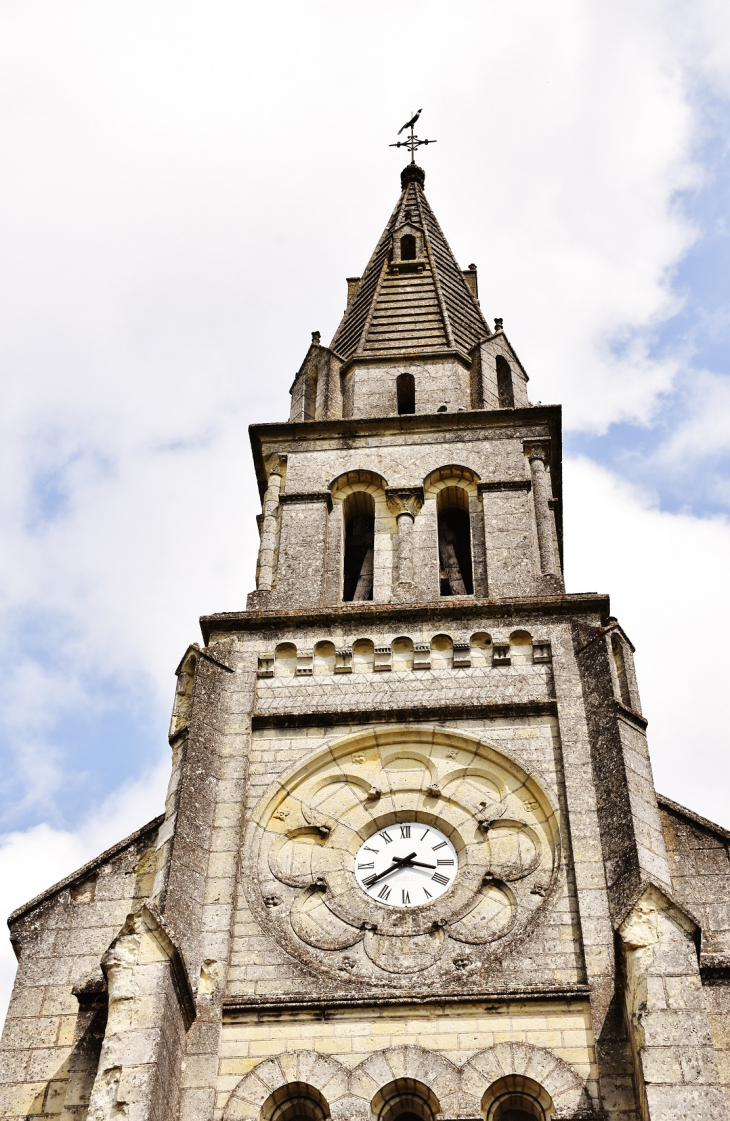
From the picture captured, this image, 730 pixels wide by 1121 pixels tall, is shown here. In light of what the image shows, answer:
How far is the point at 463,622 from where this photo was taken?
55.2 ft

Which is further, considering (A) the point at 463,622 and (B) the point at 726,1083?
(A) the point at 463,622

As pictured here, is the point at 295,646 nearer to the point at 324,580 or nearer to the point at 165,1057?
the point at 324,580

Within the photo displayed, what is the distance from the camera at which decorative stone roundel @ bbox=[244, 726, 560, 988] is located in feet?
45.1

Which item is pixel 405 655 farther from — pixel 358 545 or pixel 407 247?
pixel 407 247

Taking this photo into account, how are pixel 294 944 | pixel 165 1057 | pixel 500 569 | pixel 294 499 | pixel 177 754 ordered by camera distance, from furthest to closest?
pixel 294 499 < pixel 500 569 < pixel 177 754 < pixel 294 944 < pixel 165 1057

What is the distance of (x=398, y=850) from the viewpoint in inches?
582

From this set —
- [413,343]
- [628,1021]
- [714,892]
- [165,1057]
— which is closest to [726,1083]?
[628,1021]

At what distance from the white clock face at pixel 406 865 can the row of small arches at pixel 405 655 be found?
7.00 feet

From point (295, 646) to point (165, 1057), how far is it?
224 inches

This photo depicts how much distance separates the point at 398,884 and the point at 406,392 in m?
10.1

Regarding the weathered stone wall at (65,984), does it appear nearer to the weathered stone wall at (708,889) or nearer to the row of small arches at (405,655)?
the row of small arches at (405,655)

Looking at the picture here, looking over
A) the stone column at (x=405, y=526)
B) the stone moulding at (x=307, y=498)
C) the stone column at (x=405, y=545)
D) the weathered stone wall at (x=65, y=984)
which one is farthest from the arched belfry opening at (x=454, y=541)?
the weathered stone wall at (x=65, y=984)

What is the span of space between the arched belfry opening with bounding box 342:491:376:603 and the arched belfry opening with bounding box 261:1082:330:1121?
777cm

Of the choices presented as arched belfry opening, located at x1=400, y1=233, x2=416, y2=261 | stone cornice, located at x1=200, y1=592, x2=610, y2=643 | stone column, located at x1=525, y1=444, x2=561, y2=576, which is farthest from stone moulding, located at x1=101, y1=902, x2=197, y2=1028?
arched belfry opening, located at x1=400, y1=233, x2=416, y2=261
